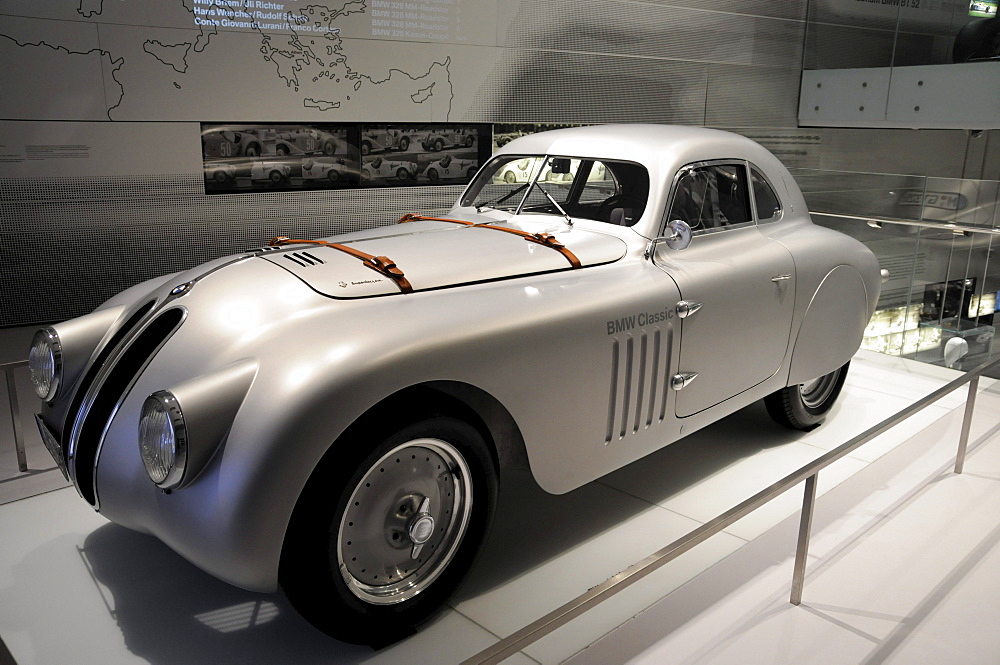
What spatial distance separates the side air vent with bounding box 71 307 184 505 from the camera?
2377 mm

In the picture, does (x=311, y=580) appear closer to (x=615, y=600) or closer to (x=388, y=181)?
(x=615, y=600)

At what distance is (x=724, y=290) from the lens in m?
3.22

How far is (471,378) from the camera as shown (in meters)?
2.36

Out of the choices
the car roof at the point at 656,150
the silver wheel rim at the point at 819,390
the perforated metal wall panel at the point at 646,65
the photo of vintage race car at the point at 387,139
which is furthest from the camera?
the perforated metal wall panel at the point at 646,65

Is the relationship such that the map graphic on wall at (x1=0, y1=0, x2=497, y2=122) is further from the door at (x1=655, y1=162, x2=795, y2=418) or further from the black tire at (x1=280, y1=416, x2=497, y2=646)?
the black tire at (x1=280, y1=416, x2=497, y2=646)

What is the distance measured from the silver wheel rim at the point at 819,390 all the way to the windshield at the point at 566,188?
1504 mm

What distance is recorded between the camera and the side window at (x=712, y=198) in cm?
339

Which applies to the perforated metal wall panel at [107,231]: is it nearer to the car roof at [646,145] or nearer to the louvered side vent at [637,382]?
the car roof at [646,145]

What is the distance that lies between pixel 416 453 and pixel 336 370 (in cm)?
40

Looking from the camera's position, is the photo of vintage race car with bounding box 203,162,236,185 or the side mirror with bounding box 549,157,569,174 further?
the photo of vintage race car with bounding box 203,162,236,185

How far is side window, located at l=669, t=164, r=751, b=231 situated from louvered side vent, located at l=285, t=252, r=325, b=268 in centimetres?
150

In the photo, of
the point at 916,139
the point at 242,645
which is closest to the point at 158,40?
the point at 242,645

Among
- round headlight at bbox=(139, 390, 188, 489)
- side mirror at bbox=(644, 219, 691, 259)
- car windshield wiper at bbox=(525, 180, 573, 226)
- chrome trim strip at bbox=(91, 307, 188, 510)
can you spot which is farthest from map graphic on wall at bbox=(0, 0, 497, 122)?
round headlight at bbox=(139, 390, 188, 489)

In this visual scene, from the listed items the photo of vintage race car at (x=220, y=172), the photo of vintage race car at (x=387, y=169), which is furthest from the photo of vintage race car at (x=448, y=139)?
the photo of vintage race car at (x=220, y=172)
